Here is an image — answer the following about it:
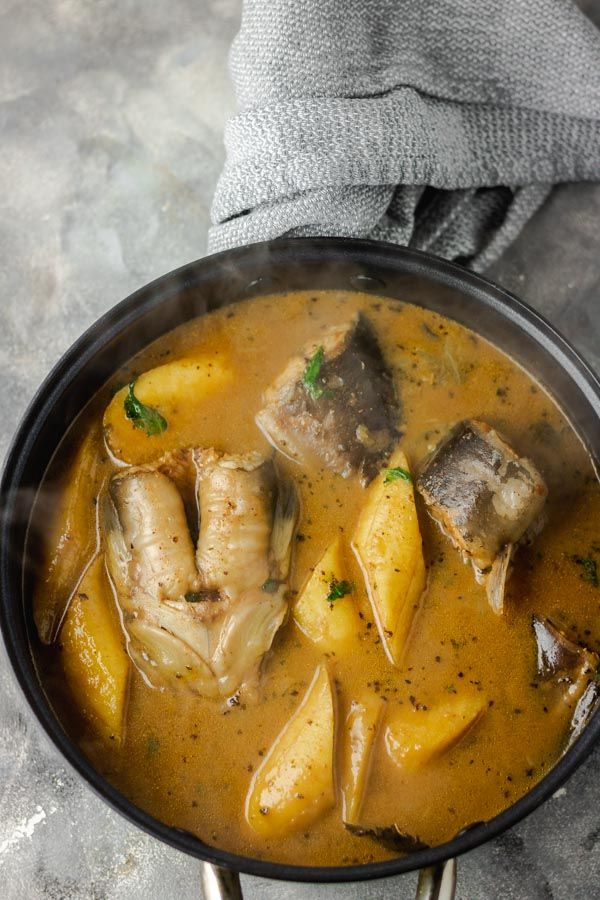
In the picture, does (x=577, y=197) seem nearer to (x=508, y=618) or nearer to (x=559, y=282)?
(x=559, y=282)

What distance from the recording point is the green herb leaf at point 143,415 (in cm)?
255

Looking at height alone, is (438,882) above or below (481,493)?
below

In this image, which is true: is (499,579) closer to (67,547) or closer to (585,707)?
(585,707)

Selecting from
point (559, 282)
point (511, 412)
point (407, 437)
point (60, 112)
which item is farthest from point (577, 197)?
point (60, 112)

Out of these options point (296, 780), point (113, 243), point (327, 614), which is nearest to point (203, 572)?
point (327, 614)

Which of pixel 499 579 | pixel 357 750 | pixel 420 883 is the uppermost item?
pixel 499 579

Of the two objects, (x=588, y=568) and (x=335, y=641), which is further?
(x=588, y=568)

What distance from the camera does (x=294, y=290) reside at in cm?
280

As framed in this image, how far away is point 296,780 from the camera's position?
7.57 ft

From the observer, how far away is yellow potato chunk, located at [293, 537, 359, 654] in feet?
7.96

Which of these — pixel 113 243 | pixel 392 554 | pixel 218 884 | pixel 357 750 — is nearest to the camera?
pixel 218 884

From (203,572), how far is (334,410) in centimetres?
62

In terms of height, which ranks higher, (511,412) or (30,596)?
(511,412)

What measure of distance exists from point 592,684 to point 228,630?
3.44ft
